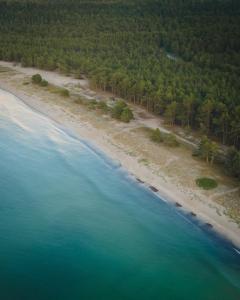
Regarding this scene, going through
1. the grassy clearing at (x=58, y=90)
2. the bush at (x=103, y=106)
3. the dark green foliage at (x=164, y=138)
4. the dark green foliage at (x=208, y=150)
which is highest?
the dark green foliage at (x=208, y=150)

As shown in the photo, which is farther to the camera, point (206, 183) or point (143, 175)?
point (143, 175)

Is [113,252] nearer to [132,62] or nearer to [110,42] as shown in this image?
[132,62]

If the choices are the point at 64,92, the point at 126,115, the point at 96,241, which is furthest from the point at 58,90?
the point at 96,241

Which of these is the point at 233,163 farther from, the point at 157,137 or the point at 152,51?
the point at 152,51

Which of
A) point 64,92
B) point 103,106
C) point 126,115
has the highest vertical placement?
point 126,115

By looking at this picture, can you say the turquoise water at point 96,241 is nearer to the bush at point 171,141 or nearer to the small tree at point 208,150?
the bush at point 171,141

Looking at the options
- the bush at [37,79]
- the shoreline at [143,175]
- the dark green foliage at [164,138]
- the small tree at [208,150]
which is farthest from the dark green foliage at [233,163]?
the bush at [37,79]

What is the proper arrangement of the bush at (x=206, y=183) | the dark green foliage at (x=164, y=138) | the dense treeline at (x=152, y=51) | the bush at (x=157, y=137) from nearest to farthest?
the bush at (x=206, y=183)
the dark green foliage at (x=164, y=138)
the bush at (x=157, y=137)
the dense treeline at (x=152, y=51)
